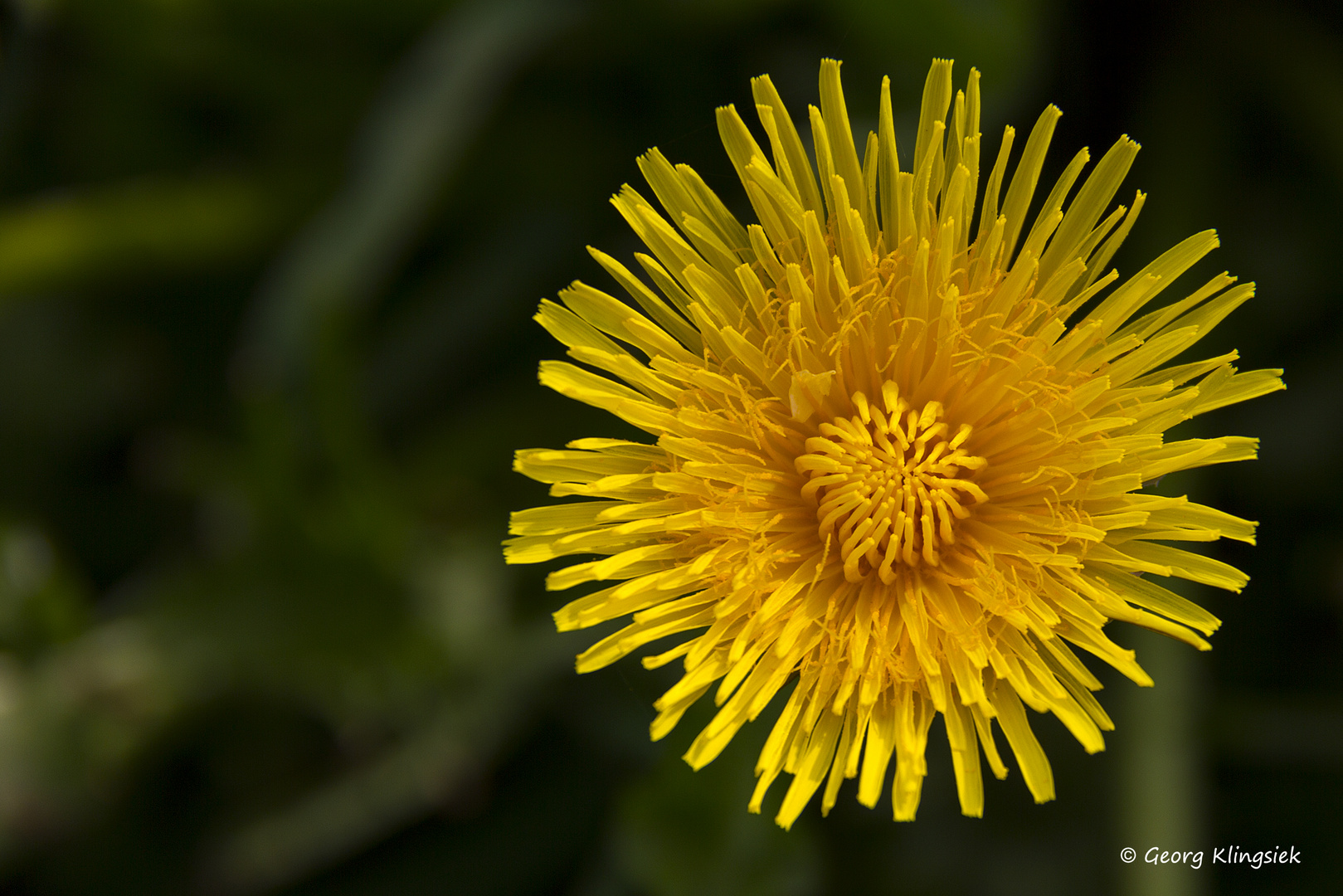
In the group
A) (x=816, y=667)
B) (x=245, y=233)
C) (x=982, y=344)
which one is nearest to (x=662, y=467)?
(x=816, y=667)

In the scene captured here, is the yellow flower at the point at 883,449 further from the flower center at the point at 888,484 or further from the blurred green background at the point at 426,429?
the blurred green background at the point at 426,429

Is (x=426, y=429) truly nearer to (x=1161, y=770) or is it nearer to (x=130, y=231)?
(x=130, y=231)

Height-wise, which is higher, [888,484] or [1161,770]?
[888,484]

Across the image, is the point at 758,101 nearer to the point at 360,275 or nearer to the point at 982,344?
the point at 982,344

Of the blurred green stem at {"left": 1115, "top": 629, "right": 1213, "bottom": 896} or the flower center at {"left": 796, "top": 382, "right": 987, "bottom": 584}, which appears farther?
the blurred green stem at {"left": 1115, "top": 629, "right": 1213, "bottom": 896}

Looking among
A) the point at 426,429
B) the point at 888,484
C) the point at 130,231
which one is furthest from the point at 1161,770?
the point at 130,231

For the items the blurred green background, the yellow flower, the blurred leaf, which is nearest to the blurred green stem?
the blurred green background

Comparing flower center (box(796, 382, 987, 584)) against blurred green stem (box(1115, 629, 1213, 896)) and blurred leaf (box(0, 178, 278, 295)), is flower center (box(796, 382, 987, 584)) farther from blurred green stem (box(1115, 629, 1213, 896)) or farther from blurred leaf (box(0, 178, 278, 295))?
blurred leaf (box(0, 178, 278, 295))
